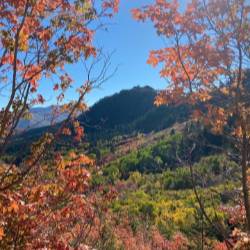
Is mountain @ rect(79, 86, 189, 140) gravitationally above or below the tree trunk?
above

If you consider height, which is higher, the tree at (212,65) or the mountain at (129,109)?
the mountain at (129,109)

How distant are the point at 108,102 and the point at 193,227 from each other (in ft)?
381

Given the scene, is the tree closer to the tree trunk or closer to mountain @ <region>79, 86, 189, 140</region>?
the tree trunk

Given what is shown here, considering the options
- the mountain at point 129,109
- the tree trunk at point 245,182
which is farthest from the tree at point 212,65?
the mountain at point 129,109

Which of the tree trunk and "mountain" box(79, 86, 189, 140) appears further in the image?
"mountain" box(79, 86, 189, 140)

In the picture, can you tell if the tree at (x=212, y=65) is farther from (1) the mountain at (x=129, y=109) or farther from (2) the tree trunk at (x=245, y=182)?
(1) the mountain at (x=129, y=109)

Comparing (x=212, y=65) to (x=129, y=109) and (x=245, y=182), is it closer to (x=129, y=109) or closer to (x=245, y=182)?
(x=245, y=182)

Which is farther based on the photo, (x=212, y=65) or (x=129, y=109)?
(x=129, y=109)

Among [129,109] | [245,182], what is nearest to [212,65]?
[245,182]

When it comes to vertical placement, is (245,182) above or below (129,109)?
below

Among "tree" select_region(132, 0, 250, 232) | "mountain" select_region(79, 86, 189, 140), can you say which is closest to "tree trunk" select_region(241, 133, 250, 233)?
"tree" select_region(132, 0, 250, 232)

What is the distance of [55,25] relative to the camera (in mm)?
6242

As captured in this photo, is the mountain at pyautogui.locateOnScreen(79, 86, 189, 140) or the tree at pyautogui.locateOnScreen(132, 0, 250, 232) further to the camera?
the mountain at pyautogui.locateOnScreen(79, 86, 189, 140)

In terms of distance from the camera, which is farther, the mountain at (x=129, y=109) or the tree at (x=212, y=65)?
the mountain at (x=129, y=109)
